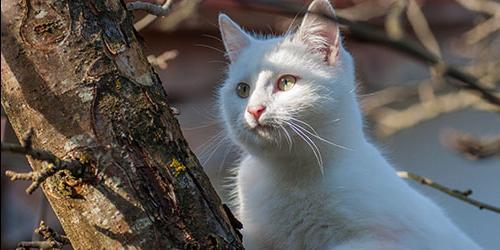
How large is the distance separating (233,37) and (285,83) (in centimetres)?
34

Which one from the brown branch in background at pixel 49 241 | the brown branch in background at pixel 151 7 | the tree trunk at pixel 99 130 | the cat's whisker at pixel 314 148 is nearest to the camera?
the tree trunk at pixel 99 130

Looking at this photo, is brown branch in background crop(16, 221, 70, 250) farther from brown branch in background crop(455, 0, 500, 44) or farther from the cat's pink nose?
brown branch in background crop(455, 0, 500, 44)

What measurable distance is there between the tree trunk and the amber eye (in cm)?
79

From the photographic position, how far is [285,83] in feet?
7.82

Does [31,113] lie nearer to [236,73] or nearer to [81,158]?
[81,158]

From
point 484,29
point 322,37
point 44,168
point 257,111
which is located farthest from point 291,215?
point 484,29

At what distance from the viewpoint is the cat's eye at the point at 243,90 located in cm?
244

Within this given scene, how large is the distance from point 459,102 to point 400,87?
19.7 inches

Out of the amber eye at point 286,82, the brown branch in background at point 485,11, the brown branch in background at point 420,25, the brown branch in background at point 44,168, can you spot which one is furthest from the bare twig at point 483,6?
the brown branch in background at point 44,168

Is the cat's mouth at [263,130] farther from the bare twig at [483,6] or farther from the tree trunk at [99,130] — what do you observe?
the bare twig at [483,6]

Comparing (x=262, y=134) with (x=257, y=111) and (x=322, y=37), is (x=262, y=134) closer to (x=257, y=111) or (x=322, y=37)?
(x=257, y=111)

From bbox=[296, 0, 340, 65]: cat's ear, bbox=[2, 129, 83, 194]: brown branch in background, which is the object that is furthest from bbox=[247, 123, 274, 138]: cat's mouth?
bbox=[2, 129, 83, 194]: brown branch in background

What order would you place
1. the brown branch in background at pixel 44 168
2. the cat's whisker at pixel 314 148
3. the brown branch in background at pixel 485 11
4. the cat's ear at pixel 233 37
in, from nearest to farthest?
the brown branch in background at pixel 44 168, the cat's whisker at pixel 314 148, the cat's ear at pixel 233 37, the brown branch in background at pixel 485 11

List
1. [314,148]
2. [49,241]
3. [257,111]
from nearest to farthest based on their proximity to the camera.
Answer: [49,241] < [257,111] < [314,148]
